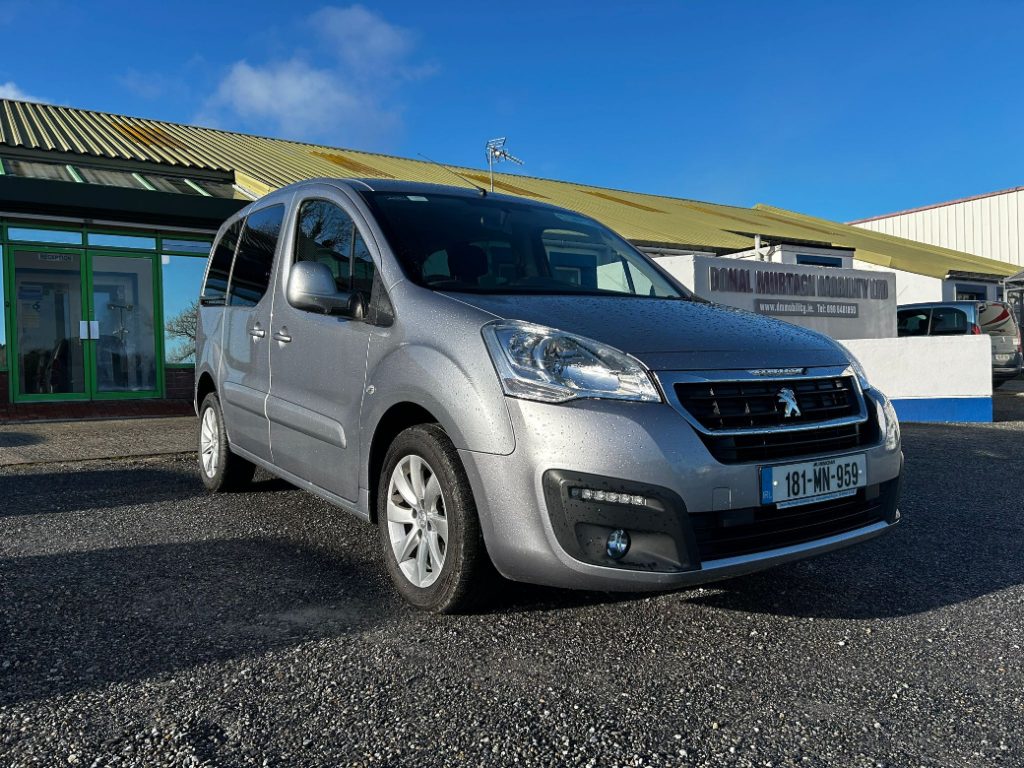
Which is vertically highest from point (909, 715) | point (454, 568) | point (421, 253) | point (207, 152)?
point (207, 152)

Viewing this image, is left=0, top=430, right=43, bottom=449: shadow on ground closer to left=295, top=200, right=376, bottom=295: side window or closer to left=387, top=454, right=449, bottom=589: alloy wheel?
left=295, top=200, right=376, bottom=295: side window

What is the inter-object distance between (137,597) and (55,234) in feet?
30.6

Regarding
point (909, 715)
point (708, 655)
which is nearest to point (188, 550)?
point (708, 655)

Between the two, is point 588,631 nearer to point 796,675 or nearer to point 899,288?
point 796,675

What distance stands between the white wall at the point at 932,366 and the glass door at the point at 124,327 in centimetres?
978

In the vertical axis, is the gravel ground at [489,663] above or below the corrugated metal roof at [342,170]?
below

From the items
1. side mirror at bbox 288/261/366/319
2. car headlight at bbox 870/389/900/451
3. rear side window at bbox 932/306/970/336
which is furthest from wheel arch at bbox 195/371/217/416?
rear side window at bbox 932/306/970/336

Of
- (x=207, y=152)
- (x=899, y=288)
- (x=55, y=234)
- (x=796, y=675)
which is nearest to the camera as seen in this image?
(x=796, y=675)

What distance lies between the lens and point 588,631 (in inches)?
115

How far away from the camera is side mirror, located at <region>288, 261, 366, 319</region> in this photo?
340cm

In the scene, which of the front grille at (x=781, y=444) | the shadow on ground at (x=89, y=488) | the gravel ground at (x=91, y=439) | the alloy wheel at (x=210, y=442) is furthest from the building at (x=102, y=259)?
the front grille at (x=781, y=444)

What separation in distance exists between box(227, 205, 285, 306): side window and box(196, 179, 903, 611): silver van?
1.19 ft

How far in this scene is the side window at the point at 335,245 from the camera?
3545mm

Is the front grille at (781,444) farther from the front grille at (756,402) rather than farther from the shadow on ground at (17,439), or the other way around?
the shadow on ground at (17,439)
